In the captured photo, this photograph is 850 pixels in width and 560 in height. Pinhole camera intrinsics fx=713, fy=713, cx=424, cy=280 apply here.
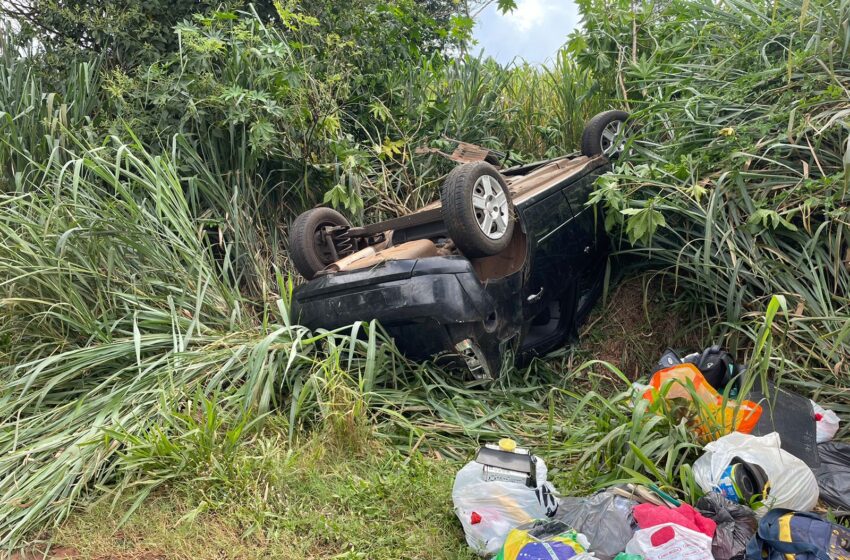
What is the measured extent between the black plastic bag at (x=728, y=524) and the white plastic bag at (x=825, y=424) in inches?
40.3

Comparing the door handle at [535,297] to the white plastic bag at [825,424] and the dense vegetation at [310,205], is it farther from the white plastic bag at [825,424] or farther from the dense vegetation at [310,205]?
the white plastic bag at [825,424]

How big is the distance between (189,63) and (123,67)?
43.4 inches

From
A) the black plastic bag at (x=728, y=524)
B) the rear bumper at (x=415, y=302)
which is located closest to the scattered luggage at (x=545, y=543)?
the black plastic bag at (x=728, y=524)

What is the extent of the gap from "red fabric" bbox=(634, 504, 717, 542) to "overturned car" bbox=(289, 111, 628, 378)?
1.49m

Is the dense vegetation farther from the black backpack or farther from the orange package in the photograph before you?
the black backpack

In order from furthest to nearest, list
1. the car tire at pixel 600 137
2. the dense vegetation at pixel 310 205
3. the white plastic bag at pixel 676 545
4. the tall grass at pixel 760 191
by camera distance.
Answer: the car tire at pixel 600 137
the tall grass at pixel 760 191
the dense vegetation at pixel 310 205
the white plastic bag at pixel 676 545

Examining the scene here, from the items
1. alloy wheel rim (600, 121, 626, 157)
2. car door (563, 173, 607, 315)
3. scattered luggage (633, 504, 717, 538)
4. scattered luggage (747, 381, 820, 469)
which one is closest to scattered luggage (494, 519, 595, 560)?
scattered luggage (633, 504, 717, 538)

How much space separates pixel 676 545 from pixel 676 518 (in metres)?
0.13

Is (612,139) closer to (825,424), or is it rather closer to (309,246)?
(309,246)

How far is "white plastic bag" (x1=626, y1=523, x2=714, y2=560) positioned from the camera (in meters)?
2.63

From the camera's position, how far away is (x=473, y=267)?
428 centimetres

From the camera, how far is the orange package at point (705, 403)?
134 inches

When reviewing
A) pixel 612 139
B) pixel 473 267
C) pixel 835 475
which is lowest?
pixel 835 475

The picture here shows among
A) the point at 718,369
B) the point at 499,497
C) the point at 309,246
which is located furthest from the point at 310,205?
the point at 499,497
